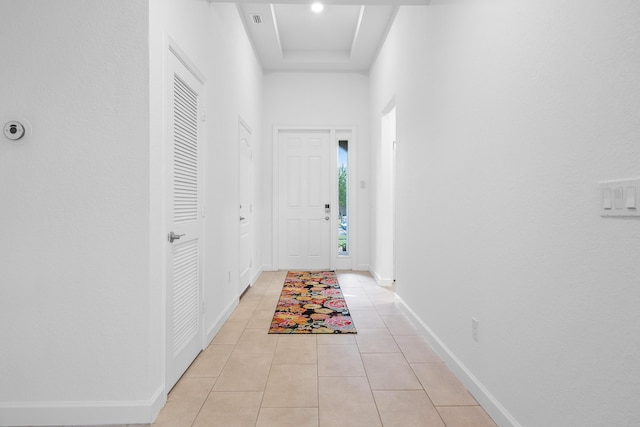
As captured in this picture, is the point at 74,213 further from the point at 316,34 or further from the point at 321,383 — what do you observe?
the point at 316,34

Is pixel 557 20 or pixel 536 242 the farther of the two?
pixel 536 242

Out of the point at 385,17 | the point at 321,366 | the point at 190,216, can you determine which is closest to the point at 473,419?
the point at 321,366

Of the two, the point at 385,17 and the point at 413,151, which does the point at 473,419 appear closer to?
the point at 413,151

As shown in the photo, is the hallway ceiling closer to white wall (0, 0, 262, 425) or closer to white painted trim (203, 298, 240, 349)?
white wall (0, 0, 262, 425)

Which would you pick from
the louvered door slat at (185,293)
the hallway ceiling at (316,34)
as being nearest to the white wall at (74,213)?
the louvered door slat at (185,293)

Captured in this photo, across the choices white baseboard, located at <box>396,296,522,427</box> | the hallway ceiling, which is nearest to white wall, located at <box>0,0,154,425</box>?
white baseboard, located at <box>396,296,522,427</box>

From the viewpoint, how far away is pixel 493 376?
1.86 m

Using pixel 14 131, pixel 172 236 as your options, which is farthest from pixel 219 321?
pixel 14 131

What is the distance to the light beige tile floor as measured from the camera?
1.86 meters

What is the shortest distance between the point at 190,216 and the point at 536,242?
1997 millimetres

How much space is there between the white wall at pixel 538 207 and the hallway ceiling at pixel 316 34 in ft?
6.01

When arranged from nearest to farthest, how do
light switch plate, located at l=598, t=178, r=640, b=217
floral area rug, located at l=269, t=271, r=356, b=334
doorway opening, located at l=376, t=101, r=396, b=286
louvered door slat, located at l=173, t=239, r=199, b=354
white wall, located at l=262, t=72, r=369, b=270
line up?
light switch plate, located at l=598, t=178, r=640, b=217 < louvered door slat, located at l=173, t=239, r=199, b=354 < floral area rug, located at l=269, t=271, r=356, b=334 < doorway opening, located at l=376, t=101, r=396, b=286 < white wall, located at l=262, t=72, r=369, b=270

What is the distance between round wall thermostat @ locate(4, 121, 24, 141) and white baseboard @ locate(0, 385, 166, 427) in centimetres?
131

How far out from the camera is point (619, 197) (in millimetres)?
1085
